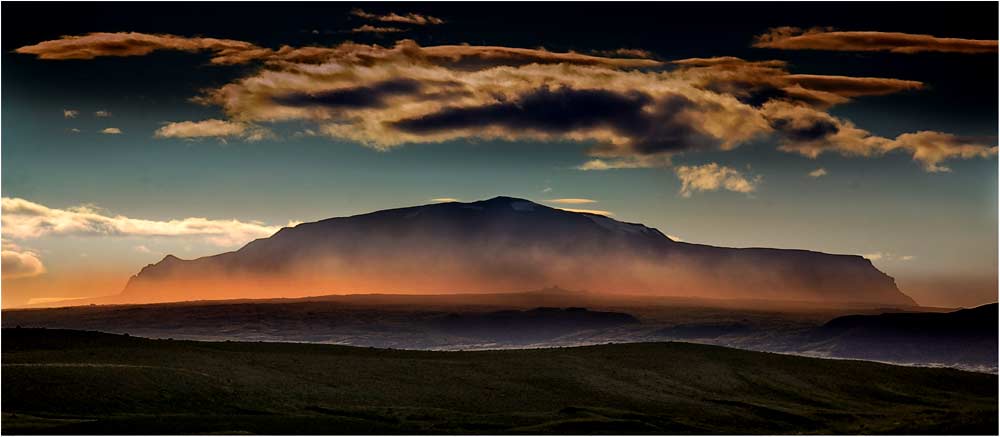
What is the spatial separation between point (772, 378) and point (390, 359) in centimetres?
3891

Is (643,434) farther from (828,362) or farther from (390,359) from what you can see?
(828,362)

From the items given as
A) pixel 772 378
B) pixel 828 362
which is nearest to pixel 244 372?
pixel 772 378

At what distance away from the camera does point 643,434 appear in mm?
70938

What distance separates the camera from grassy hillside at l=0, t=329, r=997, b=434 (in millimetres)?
→ 70750

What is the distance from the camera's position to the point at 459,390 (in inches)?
3548

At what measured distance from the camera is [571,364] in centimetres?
10681

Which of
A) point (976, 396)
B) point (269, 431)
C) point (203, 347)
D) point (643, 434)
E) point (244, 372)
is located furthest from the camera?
point (976, 396)

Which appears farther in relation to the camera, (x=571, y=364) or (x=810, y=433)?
(x=571, y=364)

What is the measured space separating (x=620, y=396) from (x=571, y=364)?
530 inches

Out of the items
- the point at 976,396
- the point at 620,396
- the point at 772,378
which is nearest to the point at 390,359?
the point at 620,396

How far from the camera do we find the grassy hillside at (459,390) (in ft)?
232

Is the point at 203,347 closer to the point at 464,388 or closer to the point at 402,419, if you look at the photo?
the point at 464,388

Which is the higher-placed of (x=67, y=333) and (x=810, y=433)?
(x=67, y=333)

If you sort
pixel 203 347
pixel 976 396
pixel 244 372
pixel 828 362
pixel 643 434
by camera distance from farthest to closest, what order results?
pixel 828 362, pixel 976 396, pixel 203 347, pixel 244 372, pixel 643 434
